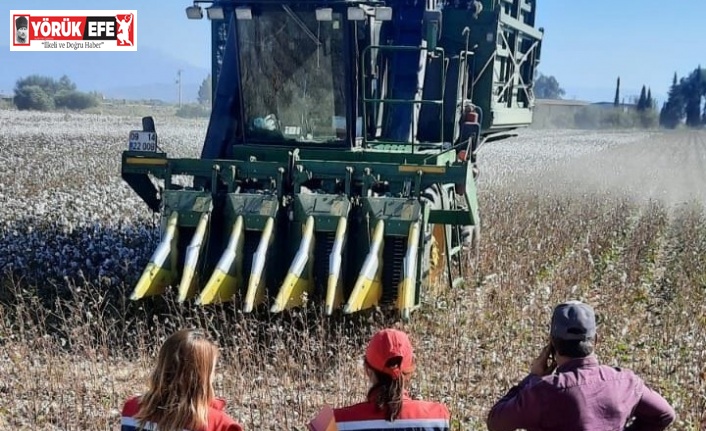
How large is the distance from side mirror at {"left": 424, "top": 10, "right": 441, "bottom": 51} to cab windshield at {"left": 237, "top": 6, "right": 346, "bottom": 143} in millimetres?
776

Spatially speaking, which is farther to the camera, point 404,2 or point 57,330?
point 404,2

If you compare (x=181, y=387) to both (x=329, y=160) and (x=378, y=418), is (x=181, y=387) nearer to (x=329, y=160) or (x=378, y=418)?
(x=378, y=418)

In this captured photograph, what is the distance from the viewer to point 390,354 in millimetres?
2775

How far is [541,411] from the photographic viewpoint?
9.46ft

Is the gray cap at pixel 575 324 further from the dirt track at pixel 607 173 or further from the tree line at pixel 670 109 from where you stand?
the tree line at pixel 670 109

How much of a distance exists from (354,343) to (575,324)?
3590mm

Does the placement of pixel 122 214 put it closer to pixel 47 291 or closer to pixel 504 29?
pixel 47 291

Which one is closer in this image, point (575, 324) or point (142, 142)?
point (575, 324)

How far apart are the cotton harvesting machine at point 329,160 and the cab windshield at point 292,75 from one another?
0.04 feet

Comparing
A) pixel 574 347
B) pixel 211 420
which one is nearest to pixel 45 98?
pixel 211 420

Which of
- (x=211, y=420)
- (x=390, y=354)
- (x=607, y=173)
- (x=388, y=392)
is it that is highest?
(x=390, y=354)

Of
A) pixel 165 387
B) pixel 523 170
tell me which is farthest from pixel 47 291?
pixel 523 170

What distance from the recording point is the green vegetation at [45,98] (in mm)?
62656

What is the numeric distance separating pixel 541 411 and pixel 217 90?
20.7ft
